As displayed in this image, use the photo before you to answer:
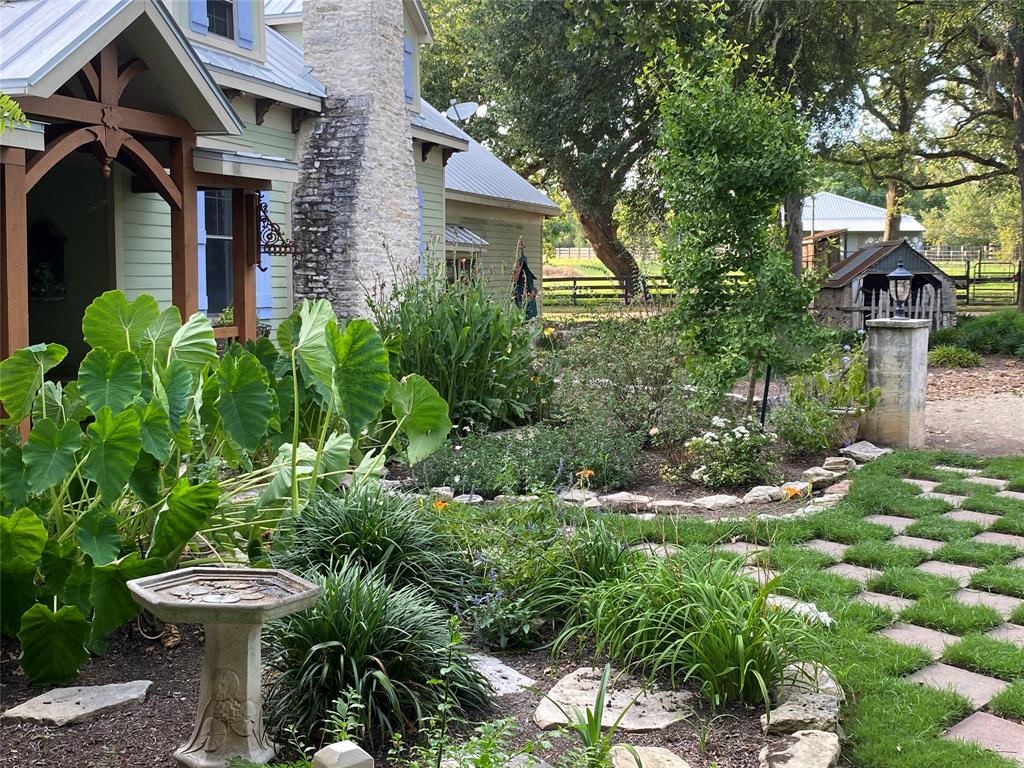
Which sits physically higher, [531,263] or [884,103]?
[884,103]

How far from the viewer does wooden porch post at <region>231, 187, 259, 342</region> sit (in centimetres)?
912

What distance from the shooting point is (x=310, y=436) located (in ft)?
18.9

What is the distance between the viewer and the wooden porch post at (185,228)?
8.01m

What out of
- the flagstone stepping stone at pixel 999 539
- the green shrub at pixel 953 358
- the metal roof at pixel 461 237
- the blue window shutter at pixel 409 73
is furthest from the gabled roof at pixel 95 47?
the green shrub at pixel 953 358

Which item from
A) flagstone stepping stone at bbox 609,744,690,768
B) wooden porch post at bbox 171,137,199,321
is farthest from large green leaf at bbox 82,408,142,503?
wooden porch post at bbox 171,137,199,321

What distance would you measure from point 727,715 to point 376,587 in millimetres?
1285

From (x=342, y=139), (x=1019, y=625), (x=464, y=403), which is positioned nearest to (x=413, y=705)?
(x=1019, y=625)

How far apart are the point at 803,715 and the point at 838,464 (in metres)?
4.45

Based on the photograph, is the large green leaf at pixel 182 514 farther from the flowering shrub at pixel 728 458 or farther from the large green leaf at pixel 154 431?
the flowering shrub at pixel 728 458

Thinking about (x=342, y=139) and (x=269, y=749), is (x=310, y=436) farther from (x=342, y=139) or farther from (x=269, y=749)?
(x=342, y=139)

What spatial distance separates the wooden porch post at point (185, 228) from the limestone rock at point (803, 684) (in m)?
6.02

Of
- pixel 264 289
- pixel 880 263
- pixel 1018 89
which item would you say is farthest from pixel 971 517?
pixel 1018 89

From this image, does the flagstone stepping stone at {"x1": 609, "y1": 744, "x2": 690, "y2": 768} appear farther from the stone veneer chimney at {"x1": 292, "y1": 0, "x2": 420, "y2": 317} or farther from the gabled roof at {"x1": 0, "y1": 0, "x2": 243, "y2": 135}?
the stone veneer chimney at {"x1": 292, "y1": 0, "x2": 420, "y2": 317}

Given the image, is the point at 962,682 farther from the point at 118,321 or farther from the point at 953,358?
the point at 953,358
